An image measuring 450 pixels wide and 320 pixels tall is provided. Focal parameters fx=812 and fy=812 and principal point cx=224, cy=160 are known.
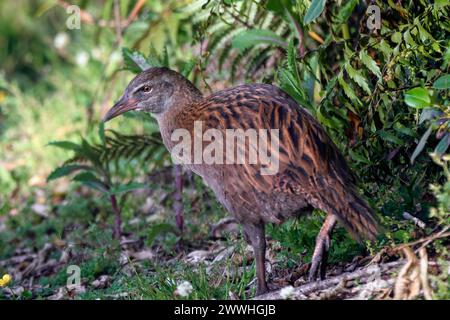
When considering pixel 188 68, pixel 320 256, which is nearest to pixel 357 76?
pixel 320 256

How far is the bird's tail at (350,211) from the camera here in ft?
14.5

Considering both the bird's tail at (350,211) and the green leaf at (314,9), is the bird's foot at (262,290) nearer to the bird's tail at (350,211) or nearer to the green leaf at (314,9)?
the bird's tail at (350,211)

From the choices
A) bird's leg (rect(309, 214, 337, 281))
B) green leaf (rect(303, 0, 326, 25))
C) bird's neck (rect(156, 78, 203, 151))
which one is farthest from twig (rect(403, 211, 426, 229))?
bird's neck (rect(156, 78, 203, 151))

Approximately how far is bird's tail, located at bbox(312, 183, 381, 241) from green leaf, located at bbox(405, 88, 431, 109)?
2.04ft

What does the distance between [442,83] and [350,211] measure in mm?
868

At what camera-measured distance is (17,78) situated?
10.2 meters

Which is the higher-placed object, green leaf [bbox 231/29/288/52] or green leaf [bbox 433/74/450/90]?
green leaf [bbox 231/29/288/52]

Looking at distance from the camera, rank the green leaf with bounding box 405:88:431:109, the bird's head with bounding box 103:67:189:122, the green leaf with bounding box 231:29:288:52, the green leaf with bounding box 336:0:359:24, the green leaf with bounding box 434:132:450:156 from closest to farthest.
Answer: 1. the green leaf with bounding box 405:88:431:109
2. the green leaf with bounding box 434:132:450:156
3. the green leaf with bounding box 336:0:359:24
4. the bird's head with bounding box 103:67:189:122
5. the green leaf with bounding box 231:29:288:52

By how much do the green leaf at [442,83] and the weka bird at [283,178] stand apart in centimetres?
69

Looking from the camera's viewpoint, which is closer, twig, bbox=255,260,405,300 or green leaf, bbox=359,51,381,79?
twig, bbox=255,260,405,300

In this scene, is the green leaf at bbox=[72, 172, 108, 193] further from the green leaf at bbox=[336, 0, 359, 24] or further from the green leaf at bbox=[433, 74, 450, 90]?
the green leaf at bbox=[433, 74, 450, 90]

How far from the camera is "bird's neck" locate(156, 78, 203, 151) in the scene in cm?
528

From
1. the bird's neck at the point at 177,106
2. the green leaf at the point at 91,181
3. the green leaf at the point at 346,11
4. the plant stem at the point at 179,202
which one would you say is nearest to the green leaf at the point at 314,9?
the green leaf at the point at 346,11

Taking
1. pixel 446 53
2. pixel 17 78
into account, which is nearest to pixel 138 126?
pixel 17 78
